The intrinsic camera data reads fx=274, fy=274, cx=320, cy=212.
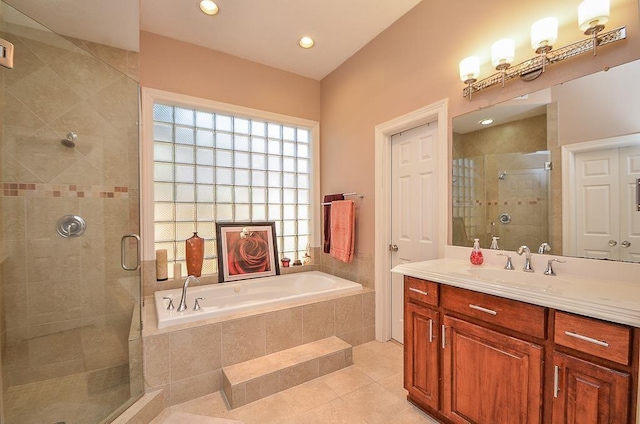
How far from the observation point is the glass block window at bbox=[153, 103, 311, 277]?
9.04 feet

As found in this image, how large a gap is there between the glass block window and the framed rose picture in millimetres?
111

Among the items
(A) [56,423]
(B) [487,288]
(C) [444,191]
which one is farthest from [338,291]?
Answer: (A) [56,423]

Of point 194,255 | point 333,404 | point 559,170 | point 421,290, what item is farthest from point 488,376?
point 194,255

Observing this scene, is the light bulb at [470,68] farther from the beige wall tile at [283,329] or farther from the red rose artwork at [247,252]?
the red rose artwork at [247,252]

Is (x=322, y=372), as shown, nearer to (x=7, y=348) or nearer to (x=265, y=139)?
(x=7, y=348)

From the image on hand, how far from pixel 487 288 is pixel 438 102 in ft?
4.90

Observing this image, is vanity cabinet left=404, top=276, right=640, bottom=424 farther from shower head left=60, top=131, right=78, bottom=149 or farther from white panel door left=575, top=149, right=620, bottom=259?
shower head left=60, top=131, right=78, bottom=149

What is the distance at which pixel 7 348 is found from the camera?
1.64 metres

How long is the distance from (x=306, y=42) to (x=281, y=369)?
296 cm

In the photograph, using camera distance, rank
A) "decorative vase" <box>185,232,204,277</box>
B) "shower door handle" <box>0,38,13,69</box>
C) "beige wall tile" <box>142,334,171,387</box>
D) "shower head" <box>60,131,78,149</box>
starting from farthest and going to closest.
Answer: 1. "decorative vase" <box>185,232,204,277</box>
2. "shower head" <box>60,131,78,149</box>
3. "beige wall tile" <box>142,334,171,387</box>
4. "shower door handle" <box>0,38,13,69</box>

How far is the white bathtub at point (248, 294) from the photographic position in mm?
2016

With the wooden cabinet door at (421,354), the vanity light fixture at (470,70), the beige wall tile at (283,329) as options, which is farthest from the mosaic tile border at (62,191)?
the vanity light fixture at (470,70)

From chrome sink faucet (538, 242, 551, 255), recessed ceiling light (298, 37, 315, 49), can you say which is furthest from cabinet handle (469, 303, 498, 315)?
recessed ceiling light (298, 37, 315, 49)

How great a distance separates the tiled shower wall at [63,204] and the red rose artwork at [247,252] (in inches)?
37.2
